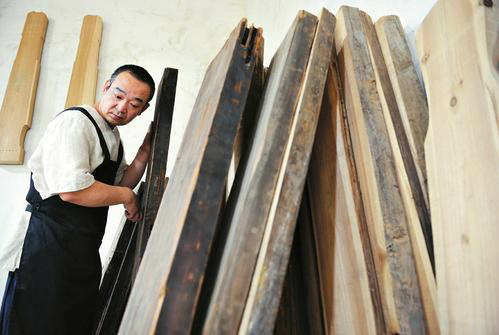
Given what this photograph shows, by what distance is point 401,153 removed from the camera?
578 millimetres

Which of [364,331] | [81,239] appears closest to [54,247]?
[81,239]

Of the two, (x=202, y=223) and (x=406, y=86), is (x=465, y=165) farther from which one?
(x=202, y=223)

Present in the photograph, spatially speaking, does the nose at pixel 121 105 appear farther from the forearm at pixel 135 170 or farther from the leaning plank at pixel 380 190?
the leaning plank at pixel 380 190

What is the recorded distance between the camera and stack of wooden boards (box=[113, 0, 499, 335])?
0.41 meters

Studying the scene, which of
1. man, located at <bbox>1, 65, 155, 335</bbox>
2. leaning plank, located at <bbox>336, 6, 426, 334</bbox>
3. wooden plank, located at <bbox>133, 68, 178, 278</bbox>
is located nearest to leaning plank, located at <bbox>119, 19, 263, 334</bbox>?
leaning plank, located at <bbox>336, 6, 426, 334</bbox>

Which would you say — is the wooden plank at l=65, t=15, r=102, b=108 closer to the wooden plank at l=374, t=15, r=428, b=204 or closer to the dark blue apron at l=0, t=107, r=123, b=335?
the dark blue apron at l=0, t=107, r=123, b=335

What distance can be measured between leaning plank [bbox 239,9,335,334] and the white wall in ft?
4.59

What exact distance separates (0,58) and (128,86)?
1704mm

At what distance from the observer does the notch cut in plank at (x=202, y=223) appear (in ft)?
1.28

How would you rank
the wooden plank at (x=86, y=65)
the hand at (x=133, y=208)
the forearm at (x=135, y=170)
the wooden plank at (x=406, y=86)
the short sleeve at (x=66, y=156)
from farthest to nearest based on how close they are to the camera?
the wooden plank at (x=86, y=65), the forearm at (x=135, y=170), the hand at (x=133, y=208), the short sleeve at (x=66, y=156), the wooden plank at (x=406, y=86)

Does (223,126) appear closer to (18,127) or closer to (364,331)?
(364,331)

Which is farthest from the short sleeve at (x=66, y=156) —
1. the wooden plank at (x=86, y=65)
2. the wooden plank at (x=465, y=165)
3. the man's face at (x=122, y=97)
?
the wooden plank at (x=86, y=65)

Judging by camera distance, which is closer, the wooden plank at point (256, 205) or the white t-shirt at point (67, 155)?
the wooden plank at point (256, 205)

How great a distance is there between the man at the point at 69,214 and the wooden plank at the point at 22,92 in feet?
3.38
